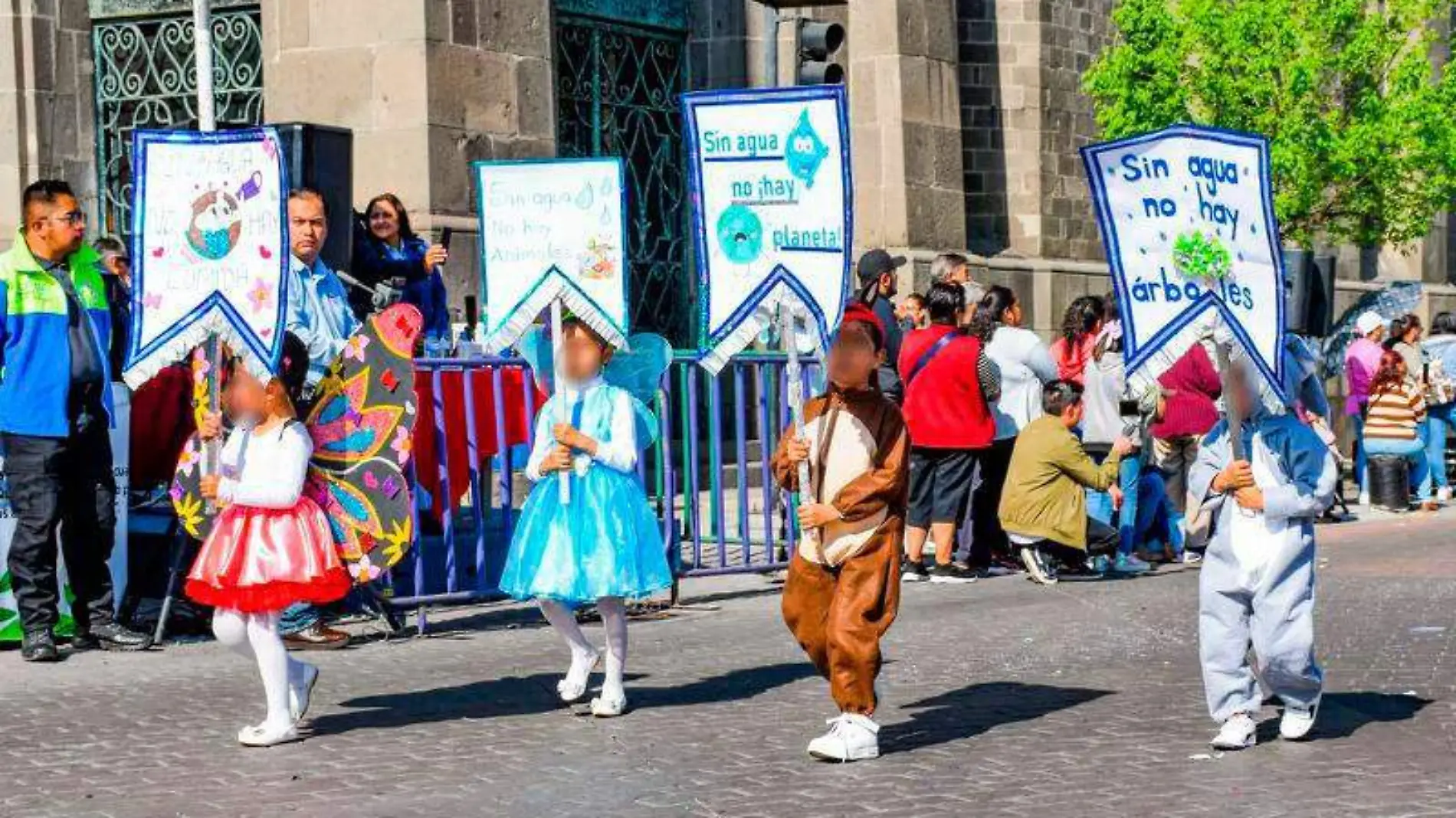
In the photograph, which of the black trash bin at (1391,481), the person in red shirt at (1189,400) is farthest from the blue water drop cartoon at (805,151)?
the black trash bin at (1391,481)

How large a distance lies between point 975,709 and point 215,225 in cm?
340

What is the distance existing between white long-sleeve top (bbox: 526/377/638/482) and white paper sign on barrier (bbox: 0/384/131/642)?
2931 millimetres

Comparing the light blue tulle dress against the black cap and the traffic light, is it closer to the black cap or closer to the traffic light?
the black cap

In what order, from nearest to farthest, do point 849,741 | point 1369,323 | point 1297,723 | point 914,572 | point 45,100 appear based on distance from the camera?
point 849,741 < point 1297,723 < point 914,572 < point 45,100 < point 1369,323

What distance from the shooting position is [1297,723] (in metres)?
8.66

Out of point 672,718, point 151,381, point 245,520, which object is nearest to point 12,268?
point 151,381

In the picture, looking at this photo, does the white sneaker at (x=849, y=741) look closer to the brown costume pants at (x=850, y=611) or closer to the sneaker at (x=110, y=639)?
the brown costume pants at (x=850, y=611)

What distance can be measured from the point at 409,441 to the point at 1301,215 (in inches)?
610

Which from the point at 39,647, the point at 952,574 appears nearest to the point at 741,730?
the point at 39,647

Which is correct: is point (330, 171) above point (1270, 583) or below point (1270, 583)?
above

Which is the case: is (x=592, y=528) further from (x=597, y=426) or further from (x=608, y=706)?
(x=608, y=706)

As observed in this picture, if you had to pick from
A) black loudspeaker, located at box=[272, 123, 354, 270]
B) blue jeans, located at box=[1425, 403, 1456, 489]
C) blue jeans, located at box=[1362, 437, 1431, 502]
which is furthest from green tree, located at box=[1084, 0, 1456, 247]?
black loudspeaker, located at box=[272, 123, 354, 270]

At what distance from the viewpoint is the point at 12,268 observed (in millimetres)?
11477

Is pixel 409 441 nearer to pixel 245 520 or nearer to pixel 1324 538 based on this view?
pixel 245 520
